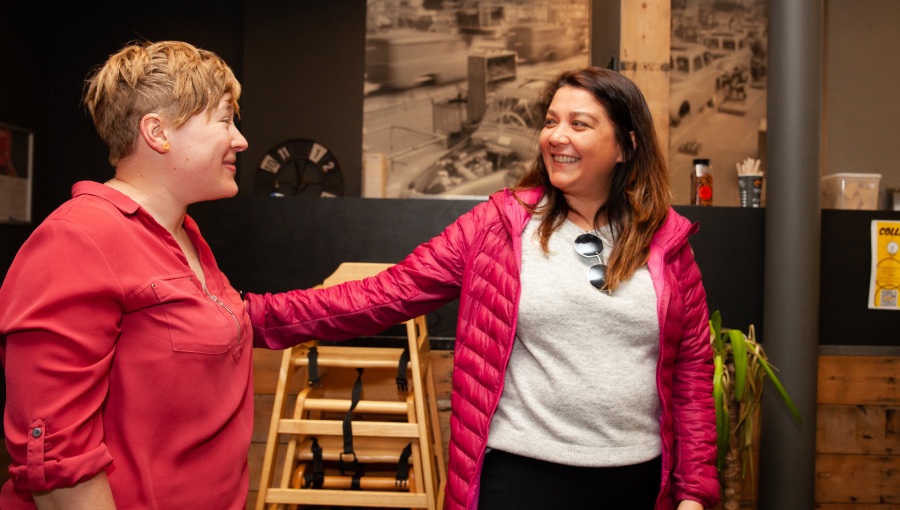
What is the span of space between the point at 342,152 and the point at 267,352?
9.00ft

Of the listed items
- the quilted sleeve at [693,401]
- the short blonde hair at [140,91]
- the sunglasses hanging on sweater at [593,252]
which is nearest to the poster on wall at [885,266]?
the quilted sleeve at [693,401]

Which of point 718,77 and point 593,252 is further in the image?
point 718,77

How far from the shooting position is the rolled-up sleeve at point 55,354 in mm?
685

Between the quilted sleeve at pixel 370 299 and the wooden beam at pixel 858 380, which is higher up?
the quilted sleeve at pixel 370 299

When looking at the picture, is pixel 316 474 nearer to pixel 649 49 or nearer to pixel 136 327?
pixel 136 327

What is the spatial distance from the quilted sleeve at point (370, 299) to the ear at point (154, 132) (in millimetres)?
468

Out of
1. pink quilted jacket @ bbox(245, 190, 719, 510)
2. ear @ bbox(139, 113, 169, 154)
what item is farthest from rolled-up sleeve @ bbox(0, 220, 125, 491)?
pink quilted jacket @ bbox(245, 190, 719, 510)

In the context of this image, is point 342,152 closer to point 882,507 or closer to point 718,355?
point 718,355

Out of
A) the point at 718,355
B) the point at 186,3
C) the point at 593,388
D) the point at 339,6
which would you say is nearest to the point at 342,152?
the point at 339,6

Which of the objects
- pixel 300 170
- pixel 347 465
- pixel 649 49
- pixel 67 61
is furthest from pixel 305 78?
pixel 347 465

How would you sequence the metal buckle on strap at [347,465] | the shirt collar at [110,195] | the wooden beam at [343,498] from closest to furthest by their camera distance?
the shirt collar at [110,195], the wooden beam at [343,498], the metal buckle on strap at [347,465]

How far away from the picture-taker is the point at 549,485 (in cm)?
109

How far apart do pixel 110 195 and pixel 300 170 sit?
12.2 ft

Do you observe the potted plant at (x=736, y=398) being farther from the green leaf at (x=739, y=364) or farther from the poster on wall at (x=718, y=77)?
the poster on wall at (x=718, y=77)
